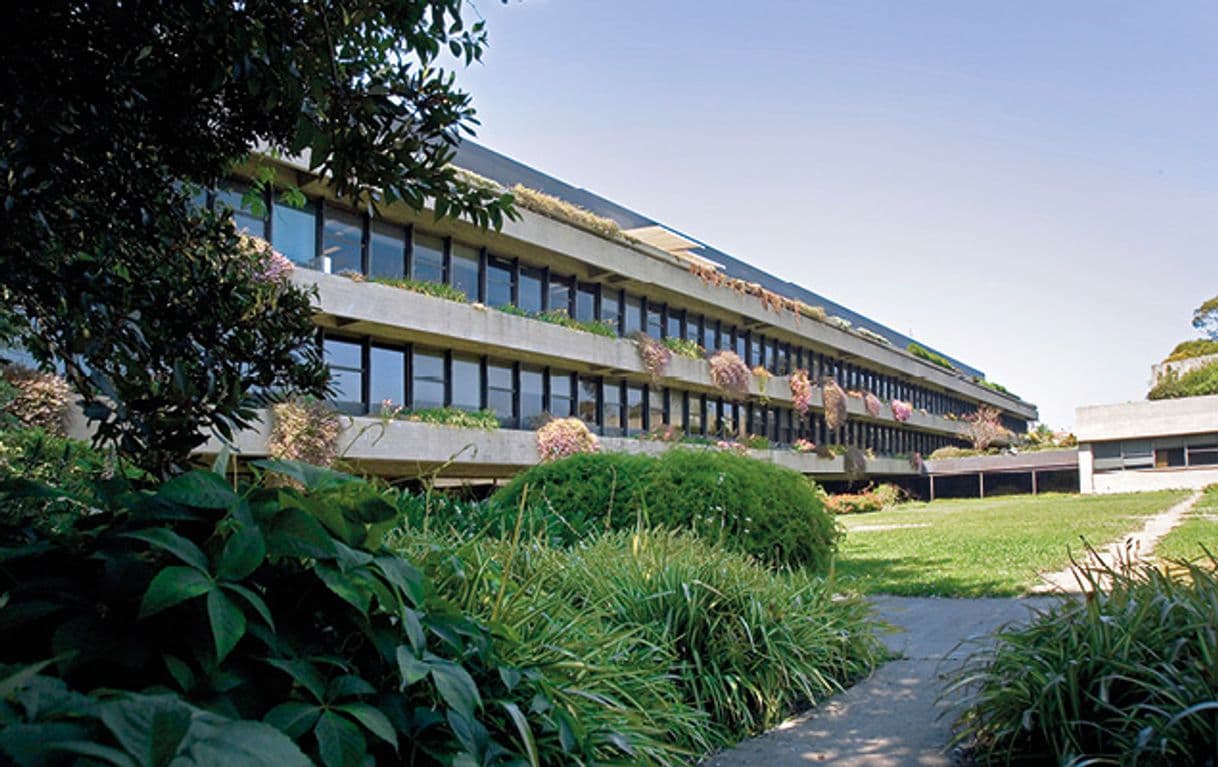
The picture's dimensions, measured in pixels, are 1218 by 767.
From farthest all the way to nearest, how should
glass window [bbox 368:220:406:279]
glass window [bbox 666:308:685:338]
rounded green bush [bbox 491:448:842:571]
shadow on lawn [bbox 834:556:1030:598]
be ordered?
glass window [bbox 666:308:685:338], glass window [bbox 368:220:406:279], shadow on lawn [bbox 834:556:1030:598], rounded green bush [bbox 491:448:842:571]

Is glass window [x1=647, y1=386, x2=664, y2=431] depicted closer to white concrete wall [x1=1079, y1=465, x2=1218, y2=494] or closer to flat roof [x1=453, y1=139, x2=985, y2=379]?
flat roof [x1=453, y1=139, x2=985, y2=379]

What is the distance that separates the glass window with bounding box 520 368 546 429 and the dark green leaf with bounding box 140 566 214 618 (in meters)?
23.3

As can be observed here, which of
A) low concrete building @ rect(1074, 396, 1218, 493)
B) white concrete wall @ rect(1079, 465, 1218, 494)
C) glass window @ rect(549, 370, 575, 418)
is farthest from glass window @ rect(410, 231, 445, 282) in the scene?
low concrete building @ rect(1074, 396, 1218, 493)

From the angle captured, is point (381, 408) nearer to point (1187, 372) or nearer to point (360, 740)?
point (360, 740)

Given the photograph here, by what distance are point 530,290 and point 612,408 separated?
5.46 m

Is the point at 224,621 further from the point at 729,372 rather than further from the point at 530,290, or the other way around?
the point at 729,372

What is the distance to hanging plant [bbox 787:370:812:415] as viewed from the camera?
128 ft

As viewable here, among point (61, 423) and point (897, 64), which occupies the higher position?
point (897, 64)

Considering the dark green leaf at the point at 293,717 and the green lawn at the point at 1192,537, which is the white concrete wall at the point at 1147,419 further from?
the dark green leaf at the point at 293,717

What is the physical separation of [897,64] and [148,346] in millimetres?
8925

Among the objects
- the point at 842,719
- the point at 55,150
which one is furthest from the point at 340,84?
the point at 842,719

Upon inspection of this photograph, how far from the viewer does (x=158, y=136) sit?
3.59 meters

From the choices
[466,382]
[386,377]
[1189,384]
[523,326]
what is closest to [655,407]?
[523,326]

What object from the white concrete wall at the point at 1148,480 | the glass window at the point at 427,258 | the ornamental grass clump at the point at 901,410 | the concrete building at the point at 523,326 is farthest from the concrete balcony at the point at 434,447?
the white concrete wall at the point at 1148,480
